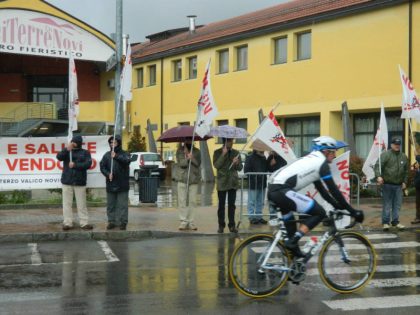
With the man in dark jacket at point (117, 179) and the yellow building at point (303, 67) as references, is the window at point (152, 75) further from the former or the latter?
the man in dark jacket at point (117, 179)

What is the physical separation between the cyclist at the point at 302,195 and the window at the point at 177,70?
33.0 meters

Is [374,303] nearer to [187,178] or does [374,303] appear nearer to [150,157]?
[187,178]

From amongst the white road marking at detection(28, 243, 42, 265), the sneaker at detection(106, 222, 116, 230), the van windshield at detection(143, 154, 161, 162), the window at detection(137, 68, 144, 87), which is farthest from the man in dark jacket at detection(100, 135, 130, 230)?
the window at detection(137, 68, 144, 87)

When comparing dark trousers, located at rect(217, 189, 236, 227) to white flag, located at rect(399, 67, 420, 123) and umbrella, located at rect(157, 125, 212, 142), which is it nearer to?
umbrella, located at rect(157, 125, 212, 142)

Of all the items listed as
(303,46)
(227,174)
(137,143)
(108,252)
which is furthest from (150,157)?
(108,252)

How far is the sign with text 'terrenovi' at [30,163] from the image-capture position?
47.1ft

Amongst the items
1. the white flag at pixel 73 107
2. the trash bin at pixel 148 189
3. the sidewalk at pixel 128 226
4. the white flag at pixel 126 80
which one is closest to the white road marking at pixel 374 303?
the sidewalk at pixel 128 226

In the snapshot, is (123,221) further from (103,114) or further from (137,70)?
(137,70)

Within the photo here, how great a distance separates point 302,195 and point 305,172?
283mm

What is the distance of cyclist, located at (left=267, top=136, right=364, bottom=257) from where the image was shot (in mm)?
6965

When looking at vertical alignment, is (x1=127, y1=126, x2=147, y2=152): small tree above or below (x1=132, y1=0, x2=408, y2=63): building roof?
below

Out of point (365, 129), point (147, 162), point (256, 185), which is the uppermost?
point (365, 129)

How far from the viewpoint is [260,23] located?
33500 mm

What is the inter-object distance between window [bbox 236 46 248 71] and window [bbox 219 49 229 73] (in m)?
0.91
